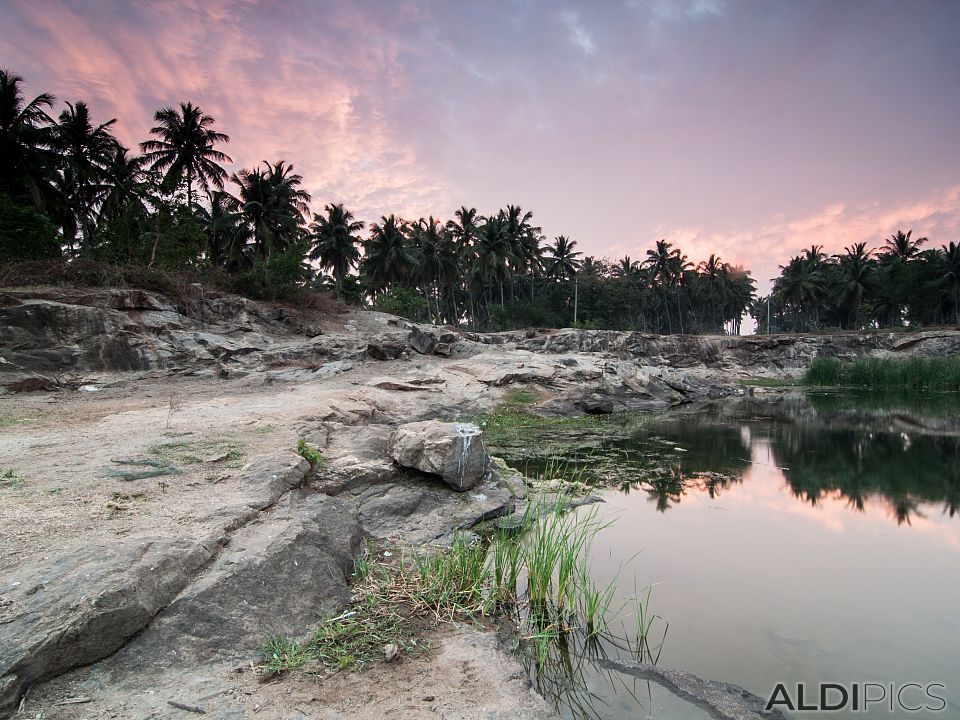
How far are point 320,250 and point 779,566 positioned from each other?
50099 millimetres

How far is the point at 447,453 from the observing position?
726cm

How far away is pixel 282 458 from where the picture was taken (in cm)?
655

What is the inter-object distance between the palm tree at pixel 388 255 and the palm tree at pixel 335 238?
7.14ft

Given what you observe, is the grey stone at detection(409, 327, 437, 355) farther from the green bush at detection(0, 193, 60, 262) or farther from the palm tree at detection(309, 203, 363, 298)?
the palm tree at detection(309, 203, 363, 298)

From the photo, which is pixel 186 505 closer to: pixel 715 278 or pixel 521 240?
pixel 521 240

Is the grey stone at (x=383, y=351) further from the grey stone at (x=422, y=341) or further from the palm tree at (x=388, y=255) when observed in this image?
the palm tree at (x=388, y=255)

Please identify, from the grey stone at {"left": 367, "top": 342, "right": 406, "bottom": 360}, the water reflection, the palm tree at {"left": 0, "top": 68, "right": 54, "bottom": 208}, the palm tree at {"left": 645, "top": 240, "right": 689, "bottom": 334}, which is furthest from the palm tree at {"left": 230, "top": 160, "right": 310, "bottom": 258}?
the palm tree at {"left": 645, "top": 240, "right": 689, "bottom": 334}

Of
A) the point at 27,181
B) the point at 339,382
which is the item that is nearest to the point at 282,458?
the point at 339,382

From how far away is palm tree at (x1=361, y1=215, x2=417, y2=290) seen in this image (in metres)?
52.8

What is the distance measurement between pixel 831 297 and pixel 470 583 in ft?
268

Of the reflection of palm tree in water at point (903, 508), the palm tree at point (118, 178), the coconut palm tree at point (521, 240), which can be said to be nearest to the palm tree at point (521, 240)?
the coconut palm tree at point (521, 240)

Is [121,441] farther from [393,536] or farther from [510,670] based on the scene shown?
[510,670]

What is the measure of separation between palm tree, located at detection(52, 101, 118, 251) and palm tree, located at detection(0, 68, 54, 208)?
1.10m

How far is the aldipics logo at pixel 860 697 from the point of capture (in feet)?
11.7
